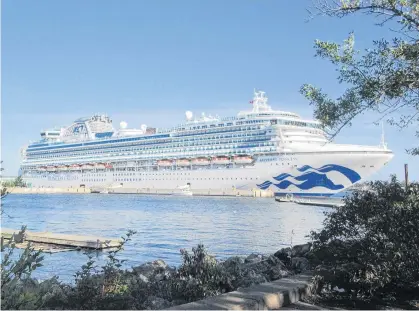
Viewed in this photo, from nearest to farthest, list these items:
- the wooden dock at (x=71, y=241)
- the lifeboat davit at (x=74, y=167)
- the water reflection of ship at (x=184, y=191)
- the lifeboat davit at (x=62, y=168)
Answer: the wooden dock at (x=71, y=241) < the water reflection of ship at (x=184, y=191) < the lifeboat davit at (x=74, y=167) < the lifeboat davit at (x=62, y=168)

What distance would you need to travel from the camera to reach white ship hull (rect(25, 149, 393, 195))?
2082 inches

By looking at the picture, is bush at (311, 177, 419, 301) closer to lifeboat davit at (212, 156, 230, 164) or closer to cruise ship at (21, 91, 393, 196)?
cruise ship at (21, 91, 393, 196)

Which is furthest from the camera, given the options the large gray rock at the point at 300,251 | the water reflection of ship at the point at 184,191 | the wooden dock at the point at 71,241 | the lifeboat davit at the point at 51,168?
the lifeboat davit at the point at 51,168

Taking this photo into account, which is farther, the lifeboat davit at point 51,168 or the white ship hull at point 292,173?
the lifeboat davit at point 51,168

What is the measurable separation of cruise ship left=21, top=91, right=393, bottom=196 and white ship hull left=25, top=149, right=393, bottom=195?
0.11 metres

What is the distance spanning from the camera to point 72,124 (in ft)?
296

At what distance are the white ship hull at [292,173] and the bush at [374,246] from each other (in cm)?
4927

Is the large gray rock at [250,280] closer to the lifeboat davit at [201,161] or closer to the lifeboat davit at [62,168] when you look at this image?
the lifeboat davit at [201,161]

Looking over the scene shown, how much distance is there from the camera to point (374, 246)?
4020 millimetres

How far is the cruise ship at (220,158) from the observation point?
5362 cm

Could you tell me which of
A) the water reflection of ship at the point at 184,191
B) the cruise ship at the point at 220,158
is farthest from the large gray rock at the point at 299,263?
the water reflection of ship at the point at 184,191

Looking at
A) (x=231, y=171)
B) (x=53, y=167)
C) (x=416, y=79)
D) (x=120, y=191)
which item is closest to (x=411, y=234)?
(x=416, y=79)

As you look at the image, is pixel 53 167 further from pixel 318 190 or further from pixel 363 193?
pixel 363 193

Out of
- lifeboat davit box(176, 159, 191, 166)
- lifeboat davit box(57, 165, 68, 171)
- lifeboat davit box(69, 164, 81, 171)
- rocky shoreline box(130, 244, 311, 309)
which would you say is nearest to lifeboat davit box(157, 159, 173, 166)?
lifeboat davit box(176, 159, 191, 166)
